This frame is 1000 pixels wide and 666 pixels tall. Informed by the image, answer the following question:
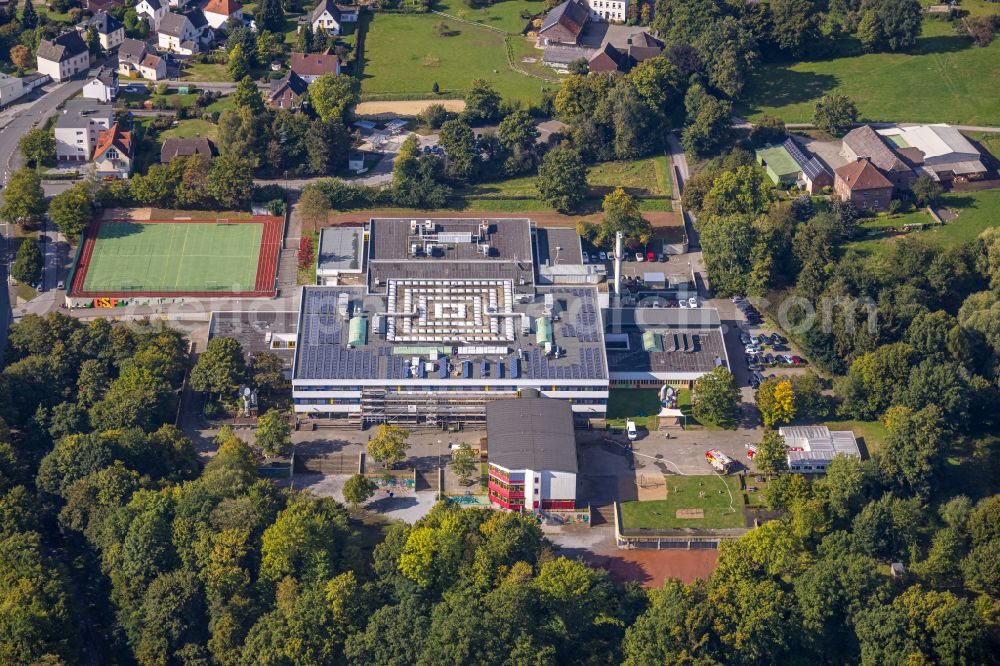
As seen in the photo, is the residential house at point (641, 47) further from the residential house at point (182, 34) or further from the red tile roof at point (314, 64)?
the residential house at point (182, 34)

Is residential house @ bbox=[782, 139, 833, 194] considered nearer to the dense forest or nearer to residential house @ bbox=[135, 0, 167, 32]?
the dense forest

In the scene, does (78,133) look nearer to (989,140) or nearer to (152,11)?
(152,11)

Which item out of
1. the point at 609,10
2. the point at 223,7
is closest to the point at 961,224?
the point at 609,10

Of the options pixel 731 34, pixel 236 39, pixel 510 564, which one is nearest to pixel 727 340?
pixel 510 564

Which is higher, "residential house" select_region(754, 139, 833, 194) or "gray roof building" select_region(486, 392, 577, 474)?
"residential house" select_region(754, 139, 833, 194)

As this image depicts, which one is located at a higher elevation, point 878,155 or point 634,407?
point 878,155

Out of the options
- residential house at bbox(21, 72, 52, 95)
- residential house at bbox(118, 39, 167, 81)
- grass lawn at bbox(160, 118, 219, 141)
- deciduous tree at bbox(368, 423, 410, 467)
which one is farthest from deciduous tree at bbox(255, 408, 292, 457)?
residential house at bbox(21, 72, 52, 95)
